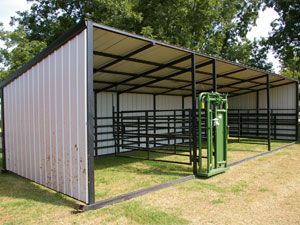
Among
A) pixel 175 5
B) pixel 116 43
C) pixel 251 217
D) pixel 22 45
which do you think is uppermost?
pixel 175 5

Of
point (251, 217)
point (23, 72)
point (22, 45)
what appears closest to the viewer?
point (251, 217)

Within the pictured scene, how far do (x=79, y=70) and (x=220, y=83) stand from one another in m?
7.29

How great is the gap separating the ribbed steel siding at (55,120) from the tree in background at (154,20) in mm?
8418

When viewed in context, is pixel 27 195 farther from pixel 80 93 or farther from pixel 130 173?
pixel 130 173

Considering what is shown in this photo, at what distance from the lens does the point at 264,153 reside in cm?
823

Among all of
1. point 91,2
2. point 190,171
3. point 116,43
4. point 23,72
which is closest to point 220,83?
point 190,171

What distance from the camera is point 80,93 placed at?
A: 391 centimetres

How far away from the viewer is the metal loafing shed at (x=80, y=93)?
12.7 feet

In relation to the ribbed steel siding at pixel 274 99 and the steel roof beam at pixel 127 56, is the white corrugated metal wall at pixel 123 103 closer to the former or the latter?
the steel roof beam at pixel 127 56

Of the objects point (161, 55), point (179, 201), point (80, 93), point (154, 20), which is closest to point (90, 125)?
point (80, 93)

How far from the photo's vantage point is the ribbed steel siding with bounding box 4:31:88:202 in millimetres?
3924

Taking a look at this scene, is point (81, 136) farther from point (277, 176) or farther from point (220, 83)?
point (220, 83)

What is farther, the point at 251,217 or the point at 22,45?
the point at 22,45

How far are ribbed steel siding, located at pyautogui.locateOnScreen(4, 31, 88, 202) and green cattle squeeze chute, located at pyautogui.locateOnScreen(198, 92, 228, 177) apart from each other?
247 cm
